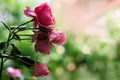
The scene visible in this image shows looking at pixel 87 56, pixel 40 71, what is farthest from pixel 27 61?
pixel 87 56

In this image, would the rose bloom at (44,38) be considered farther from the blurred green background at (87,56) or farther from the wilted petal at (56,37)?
the blurred green background at (87,56)

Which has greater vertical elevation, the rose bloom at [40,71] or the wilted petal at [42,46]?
the wilted petal at [42,46]

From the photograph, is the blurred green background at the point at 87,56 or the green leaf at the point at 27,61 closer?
the green leaf at the point at 27,61

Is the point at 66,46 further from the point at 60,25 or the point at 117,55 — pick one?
the point at 117,55

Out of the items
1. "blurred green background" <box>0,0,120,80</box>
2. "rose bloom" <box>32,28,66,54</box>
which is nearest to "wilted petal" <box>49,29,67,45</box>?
"rose bloom" <box>32,28,66,54</box>

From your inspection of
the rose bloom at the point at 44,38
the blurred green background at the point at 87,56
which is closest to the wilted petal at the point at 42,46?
the rose bloom at the point at 44,38

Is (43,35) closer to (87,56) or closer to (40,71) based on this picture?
(40,71)
